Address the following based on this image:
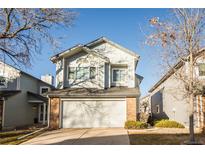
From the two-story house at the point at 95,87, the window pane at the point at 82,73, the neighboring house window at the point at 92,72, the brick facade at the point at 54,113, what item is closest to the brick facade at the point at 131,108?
the two-story house at the point at 95,87

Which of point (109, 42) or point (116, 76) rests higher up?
point (109, 42)

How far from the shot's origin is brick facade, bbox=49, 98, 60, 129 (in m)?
18.2

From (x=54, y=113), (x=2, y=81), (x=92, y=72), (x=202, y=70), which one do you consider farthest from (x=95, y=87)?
(x=2, y=81)

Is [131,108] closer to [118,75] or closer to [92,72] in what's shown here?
[118,75]

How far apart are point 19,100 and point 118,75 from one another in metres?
10.1

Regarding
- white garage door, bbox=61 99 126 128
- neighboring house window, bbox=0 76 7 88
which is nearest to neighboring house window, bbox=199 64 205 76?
white garage door, bbox=61 99 126 128

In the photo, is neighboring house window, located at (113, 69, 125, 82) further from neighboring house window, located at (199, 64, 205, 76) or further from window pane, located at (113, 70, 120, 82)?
neighboring house window, located at (199, 64, 205, 76)

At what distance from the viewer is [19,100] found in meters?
23.5

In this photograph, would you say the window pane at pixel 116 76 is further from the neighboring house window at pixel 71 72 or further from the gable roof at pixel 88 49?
the neighboring house window at pixel 71 72
